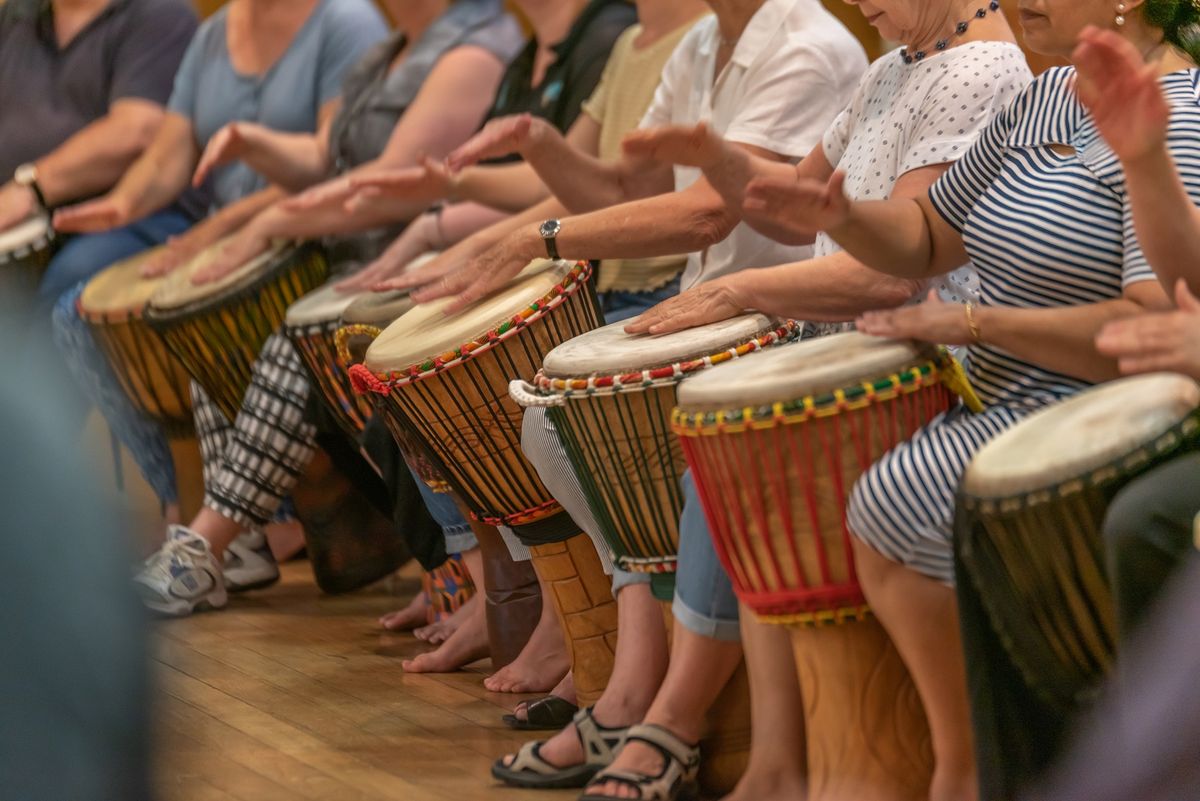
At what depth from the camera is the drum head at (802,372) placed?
196cm

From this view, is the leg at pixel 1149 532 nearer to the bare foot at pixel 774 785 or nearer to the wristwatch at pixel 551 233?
the bare foot at pixel 774 785

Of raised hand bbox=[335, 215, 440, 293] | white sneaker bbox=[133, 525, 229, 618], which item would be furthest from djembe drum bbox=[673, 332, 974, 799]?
white sneaker bbox=[133, 525, 229, 618]

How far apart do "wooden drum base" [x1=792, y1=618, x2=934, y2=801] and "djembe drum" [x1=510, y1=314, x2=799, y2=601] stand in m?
0.38

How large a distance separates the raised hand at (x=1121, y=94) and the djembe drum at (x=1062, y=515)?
10.0 inches

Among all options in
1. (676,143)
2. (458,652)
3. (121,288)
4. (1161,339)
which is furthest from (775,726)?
(121,288)

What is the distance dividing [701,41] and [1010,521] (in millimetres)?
1546

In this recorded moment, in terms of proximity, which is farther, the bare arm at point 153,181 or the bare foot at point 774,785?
the bare arm at point 153,181

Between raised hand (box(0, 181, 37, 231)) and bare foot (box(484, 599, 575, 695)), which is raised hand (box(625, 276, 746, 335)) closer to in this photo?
bare foot (box(484, 599, 575, 695))

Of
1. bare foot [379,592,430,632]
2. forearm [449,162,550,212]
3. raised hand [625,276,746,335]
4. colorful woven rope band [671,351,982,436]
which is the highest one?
colorful woven rope band [671,351,982,436]

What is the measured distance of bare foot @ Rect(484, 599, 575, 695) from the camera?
2.97 metres

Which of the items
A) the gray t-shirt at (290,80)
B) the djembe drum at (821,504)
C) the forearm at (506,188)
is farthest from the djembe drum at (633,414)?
the gray t-shirt at (290,80)

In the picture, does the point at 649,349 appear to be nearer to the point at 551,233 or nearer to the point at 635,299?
the point at 551,233

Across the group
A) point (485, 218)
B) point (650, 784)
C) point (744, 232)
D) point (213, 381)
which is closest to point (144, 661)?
point (650, 784)

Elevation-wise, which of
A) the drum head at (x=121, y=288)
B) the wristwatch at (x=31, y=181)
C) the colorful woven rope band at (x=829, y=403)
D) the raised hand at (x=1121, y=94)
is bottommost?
the drum head at (x=121, y=288)
